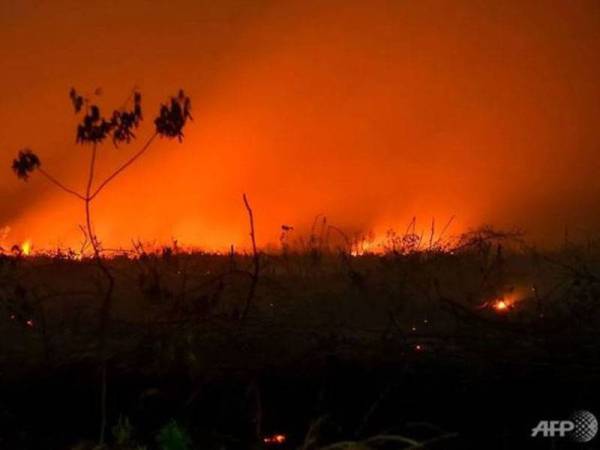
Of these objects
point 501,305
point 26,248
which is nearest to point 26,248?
point 26,248

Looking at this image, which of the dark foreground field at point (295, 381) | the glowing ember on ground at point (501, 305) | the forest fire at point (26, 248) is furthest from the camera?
the forest fire at point (26, 248)

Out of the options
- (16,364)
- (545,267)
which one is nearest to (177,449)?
(16,364)

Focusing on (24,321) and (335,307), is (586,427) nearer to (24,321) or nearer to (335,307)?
(335,307)

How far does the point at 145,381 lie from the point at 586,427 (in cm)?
255

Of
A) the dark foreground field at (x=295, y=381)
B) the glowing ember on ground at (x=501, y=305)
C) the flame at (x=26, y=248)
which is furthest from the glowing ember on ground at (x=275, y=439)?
the flame at (x=26, y=248)

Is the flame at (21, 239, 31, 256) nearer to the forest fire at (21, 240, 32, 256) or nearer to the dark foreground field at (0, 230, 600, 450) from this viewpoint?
the forest fire at (21, 240, 32, 256)

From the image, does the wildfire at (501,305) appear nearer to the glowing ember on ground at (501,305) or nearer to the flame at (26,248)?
the glowing ember on ground at (501,305)

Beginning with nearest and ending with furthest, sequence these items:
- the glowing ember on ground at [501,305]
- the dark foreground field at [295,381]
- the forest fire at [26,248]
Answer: the dark foreground field at [295,381], the glowing ember on ground at [501,305], the forest fire at [26,248]

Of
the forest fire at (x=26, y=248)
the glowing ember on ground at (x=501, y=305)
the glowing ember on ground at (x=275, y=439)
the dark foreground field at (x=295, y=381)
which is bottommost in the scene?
the glowing ember on ground at (x=275, y=439)

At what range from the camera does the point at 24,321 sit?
7.17m

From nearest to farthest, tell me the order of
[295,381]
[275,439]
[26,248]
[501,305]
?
[275,439]
[295,381]
[501,305]
[26,248]

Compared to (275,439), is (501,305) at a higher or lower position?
higher

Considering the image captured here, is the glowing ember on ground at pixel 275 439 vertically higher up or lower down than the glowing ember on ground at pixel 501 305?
lower down

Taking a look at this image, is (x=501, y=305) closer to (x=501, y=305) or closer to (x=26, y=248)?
(x=501, y=305)
